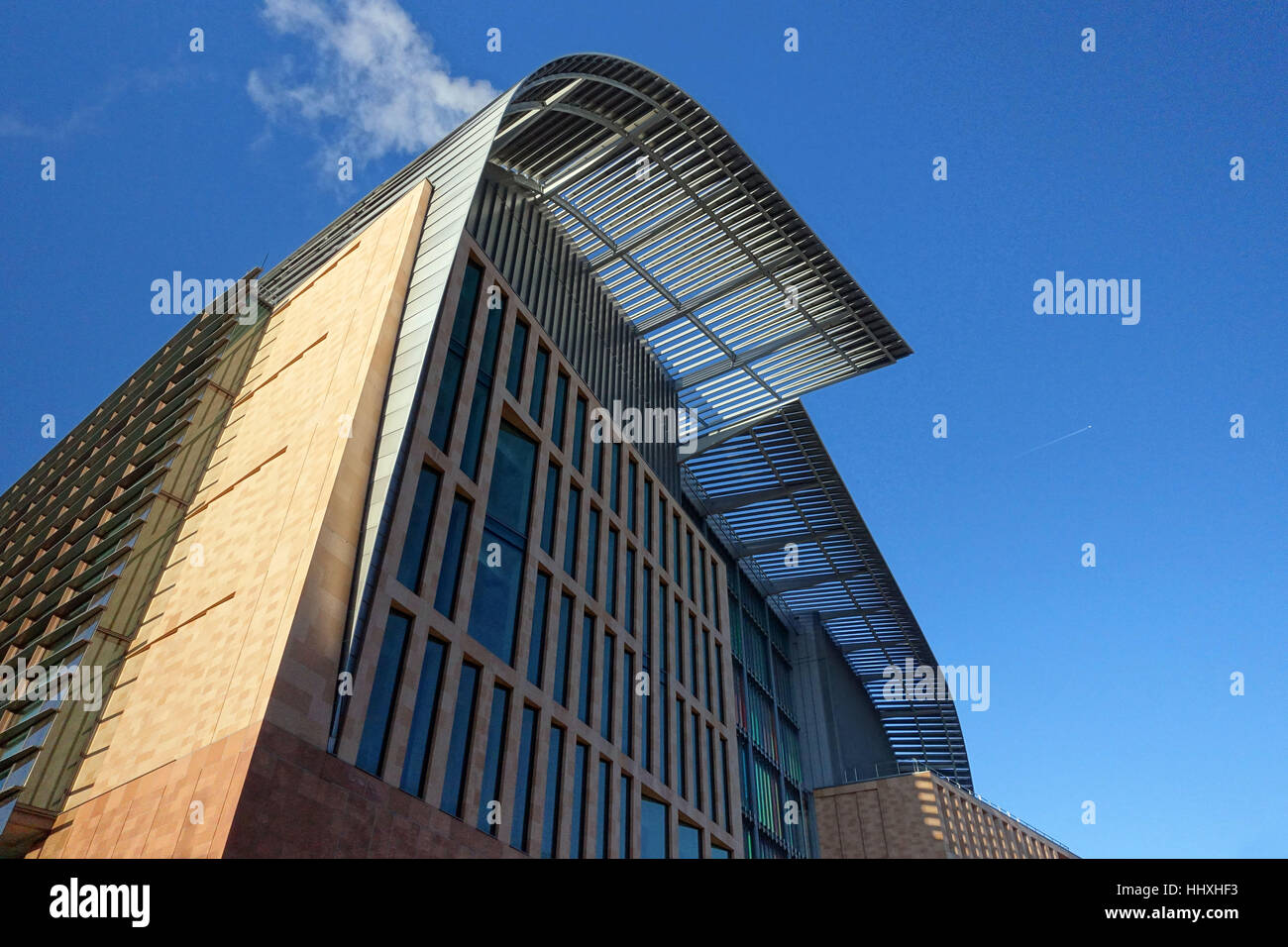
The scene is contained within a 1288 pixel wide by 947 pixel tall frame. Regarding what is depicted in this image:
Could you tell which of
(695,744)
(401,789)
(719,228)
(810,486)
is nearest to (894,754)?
(810,486)

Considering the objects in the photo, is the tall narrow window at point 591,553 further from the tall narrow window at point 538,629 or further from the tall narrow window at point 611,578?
the tall narrow window at point 538,629

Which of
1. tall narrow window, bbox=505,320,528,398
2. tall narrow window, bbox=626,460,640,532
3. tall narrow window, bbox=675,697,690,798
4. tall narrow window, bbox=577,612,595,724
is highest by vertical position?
tall narrow window, bbox=505,320,528,398

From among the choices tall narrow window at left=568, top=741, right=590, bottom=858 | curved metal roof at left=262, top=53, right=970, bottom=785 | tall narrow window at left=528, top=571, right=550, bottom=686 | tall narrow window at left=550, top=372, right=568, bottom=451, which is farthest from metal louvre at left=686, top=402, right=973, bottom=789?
tall narrow window at left=568, top=741, right=590, bottom=858

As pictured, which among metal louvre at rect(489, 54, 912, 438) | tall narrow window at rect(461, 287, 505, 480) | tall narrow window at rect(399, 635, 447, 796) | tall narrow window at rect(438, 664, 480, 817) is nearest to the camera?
tall narrow window at rect(399, 635, 447, 796)

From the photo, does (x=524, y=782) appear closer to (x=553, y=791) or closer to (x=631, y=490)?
(x=553, y=791)

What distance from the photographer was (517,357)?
24.6 m

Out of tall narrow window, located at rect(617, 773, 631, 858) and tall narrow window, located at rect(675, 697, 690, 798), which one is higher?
tall narrow window, located at rect(675, 697, 690, 798)

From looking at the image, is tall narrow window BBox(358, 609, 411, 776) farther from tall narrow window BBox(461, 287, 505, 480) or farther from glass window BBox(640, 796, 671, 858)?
glass window BBox(640, 796, 671, 858)

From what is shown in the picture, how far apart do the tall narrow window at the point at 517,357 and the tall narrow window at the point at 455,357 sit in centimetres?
159

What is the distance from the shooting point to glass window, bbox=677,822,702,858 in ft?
85.7

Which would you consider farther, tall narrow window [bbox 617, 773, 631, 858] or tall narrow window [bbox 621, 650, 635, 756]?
tall narrow window [bbox 621, 650, 635, 756]

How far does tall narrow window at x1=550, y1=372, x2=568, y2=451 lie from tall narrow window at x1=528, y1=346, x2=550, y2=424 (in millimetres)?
448

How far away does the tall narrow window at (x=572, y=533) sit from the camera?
2431 centimetres
